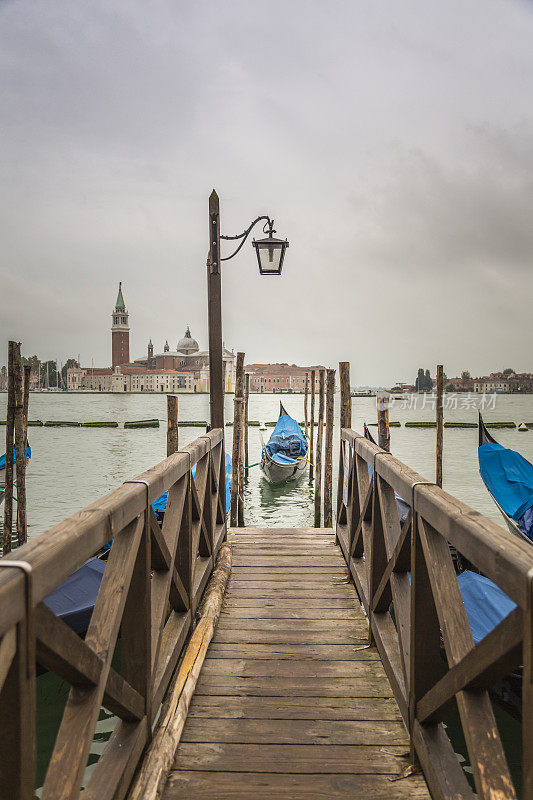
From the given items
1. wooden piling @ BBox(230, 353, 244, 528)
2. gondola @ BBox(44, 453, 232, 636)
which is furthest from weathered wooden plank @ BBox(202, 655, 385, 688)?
wooden piling @ BBox(230, 353, 244, 528)

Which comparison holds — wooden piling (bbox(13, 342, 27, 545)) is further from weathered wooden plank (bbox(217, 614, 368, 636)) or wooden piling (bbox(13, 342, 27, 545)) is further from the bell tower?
the bell tower

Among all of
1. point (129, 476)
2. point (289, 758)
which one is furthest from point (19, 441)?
point (129, 476)

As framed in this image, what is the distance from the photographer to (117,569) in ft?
4.93

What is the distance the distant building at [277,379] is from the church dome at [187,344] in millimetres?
11910

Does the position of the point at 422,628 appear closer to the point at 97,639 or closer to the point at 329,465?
the point at 97,639

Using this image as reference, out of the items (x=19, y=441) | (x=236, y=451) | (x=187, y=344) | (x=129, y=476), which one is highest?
(x=187, y=344)

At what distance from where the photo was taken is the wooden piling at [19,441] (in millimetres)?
6652

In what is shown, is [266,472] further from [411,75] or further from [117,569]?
[117,569]

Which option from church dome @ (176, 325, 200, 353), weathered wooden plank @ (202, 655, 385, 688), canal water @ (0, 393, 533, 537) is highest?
church dome @ (176, 325, 200, 353)

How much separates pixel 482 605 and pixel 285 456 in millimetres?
9558

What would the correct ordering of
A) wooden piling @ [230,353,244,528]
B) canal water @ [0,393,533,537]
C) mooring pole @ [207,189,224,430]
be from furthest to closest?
canal water @ [0,393,533,537], wooden piling @ [230,353,244,528], mooring pole @ [207,189,224,430]

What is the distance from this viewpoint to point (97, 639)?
1.33 m

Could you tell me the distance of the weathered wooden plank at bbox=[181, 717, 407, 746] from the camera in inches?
75.2

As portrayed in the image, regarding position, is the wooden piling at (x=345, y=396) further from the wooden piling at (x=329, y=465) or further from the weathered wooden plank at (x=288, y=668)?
the weathered wooden plank at (x=288, y=668)
